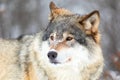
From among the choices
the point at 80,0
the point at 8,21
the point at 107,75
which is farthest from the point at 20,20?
the point at 107,75

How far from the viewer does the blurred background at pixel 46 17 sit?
18844mm

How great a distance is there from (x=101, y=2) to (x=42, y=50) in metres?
12.9

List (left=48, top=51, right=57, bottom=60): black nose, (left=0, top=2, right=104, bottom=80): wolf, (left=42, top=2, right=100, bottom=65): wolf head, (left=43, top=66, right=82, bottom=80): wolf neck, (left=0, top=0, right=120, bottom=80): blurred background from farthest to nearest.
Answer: (left=0, top=0, right=120, bottom=80): blurred background < (left=43, top=66, right=82, bottom=80): wolf neck < (left=0, top=2, right=104, bottom=80): wolf < (left=42, top=2, right=100, bottom=65): wolf head < (left=48, top=51, right=57, bottom=60): black nose

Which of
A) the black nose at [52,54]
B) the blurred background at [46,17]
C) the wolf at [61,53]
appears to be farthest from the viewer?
the blurred background at [46,17]

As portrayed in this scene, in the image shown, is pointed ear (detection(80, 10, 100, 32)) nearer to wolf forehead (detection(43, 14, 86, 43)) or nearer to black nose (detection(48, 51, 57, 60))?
wolf forehead (detection(43, 14, 86, 43))

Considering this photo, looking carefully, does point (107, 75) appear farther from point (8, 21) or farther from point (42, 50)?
point (8, 21)

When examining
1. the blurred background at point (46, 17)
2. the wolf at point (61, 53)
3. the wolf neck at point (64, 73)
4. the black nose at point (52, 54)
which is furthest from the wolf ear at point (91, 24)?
the blurred background at point (46, 17)

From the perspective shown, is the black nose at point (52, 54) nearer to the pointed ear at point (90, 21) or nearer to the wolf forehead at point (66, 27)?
the wolf forehead at point (66, 27)

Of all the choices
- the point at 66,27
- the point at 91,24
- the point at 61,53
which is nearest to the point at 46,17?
the point at 91,24

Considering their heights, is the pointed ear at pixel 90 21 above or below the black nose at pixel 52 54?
above

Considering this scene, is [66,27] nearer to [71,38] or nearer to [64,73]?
[71,38]

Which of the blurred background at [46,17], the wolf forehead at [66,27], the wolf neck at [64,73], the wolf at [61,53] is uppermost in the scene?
the wolf forehead at [66,27]

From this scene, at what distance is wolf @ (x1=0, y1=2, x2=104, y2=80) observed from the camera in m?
8.94

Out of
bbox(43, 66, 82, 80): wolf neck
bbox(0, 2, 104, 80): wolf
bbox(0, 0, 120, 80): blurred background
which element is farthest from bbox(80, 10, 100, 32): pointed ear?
bbox(0, 0, 120, 80): blurred background
